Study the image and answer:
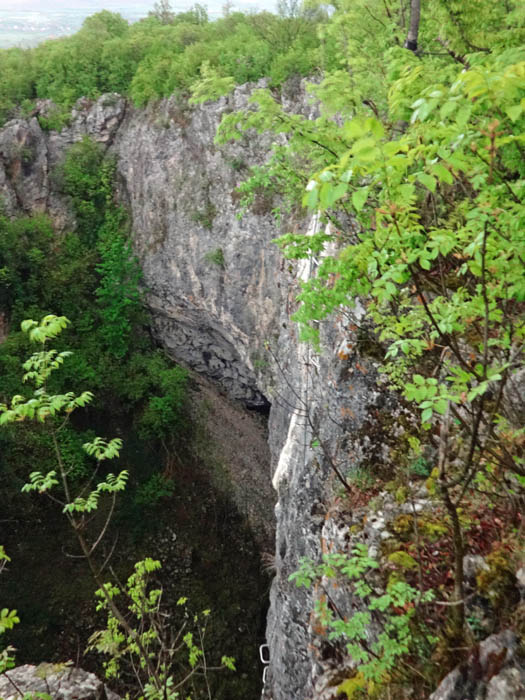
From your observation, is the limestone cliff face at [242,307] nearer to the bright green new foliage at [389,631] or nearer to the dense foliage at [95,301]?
the dense foliage at [95,301]

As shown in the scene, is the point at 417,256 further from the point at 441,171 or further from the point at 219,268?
the point at 219,268

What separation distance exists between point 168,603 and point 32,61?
19099mm

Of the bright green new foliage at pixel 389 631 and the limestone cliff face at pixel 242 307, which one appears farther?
the limestone cliff face at pixel 242 307

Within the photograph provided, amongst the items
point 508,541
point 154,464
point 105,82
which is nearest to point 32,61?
point 105,82

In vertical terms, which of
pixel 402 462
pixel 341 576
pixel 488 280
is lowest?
pixel 341 576

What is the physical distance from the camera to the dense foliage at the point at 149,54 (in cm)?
1237

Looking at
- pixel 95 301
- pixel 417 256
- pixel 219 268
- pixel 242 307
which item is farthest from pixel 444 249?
pixel 95 301

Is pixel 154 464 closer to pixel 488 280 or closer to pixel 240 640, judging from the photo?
pixel 240 640

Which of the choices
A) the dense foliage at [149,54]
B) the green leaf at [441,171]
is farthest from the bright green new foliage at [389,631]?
the dense foliage at [149,54]

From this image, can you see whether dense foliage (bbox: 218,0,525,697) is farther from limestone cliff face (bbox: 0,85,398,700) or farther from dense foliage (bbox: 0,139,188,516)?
dense foliage (bbox: 0,139,188,516)

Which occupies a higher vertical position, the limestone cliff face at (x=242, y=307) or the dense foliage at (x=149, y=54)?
the dense foliage at (x=149, y=54)

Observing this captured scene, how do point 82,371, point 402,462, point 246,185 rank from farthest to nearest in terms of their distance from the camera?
point 82,371 < point 246,185 < point 402,462

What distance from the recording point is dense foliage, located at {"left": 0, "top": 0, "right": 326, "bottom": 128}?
12.4 m

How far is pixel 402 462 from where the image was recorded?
4.29m
